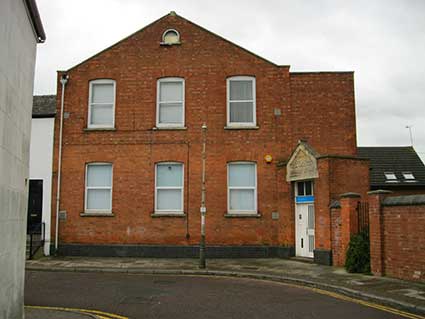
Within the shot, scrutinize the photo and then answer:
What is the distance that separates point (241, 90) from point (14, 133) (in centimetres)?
1468

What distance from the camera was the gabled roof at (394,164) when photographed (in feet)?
97.3

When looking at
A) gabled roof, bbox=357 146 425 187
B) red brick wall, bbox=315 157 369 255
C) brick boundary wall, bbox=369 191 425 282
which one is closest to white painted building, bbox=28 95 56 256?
red brick wall, bbox=315 157 369 255

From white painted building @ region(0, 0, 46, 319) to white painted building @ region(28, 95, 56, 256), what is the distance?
13.0 meters

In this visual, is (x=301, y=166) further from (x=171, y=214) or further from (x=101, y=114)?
(x=101, y=114)

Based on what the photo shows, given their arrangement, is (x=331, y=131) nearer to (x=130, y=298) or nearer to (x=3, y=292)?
(x=130, y=298)

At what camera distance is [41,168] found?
2075 cm

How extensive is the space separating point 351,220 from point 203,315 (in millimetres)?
7846

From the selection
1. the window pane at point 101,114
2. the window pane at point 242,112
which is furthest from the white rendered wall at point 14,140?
the window pane at point 242,112

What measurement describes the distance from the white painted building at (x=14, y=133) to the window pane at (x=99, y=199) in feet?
40.7

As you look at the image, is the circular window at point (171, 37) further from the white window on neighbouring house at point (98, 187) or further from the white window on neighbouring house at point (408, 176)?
the white window on neighbouring house at point (408, 176)

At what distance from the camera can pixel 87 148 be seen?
20703 millimetres

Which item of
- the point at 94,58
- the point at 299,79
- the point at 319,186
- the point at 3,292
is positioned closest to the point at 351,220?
the point at 319,186

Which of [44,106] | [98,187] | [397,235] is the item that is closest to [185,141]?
[98,187]

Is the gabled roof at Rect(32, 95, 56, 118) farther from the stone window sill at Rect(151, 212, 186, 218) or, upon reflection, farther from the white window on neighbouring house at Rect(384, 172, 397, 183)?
the white window on neighbouring house at Rect(384, 172, 397, 183)
